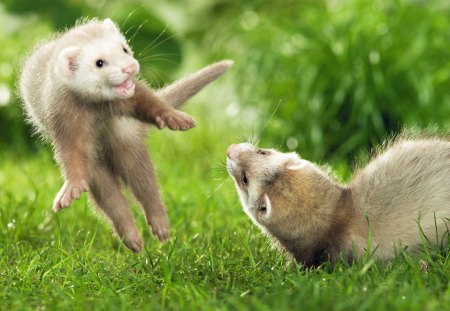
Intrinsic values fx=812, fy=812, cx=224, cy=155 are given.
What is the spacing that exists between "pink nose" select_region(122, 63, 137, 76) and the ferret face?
1.03 metres

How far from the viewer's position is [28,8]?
723cm

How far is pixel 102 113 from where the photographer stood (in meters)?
3.50

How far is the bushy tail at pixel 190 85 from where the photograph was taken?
12.8 feet

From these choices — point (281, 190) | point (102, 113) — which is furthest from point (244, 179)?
point (102, 113)

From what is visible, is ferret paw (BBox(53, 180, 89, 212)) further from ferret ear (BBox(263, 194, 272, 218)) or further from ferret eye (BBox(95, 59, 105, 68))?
ferret ear (BBox(263, 194, 272, 218))

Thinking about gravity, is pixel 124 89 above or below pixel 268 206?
above

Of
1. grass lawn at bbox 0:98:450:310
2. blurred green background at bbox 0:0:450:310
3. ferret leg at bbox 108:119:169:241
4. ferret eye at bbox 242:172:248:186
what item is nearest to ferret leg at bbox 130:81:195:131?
ferret leg at bbox 108:119:169:241

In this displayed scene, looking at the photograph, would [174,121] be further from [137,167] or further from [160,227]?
[160,227]

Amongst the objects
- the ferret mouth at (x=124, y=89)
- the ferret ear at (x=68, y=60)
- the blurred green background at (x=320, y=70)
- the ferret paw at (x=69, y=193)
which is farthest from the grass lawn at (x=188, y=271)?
the blurred green background at (x=320, y=70)

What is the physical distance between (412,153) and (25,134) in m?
4.98

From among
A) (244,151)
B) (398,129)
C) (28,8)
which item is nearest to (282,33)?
(398,129)

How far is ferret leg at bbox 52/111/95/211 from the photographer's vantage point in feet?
10.9

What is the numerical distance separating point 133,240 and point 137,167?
36 centimetres

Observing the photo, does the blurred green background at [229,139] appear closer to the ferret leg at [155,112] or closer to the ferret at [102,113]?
the ferret at [102,113]
